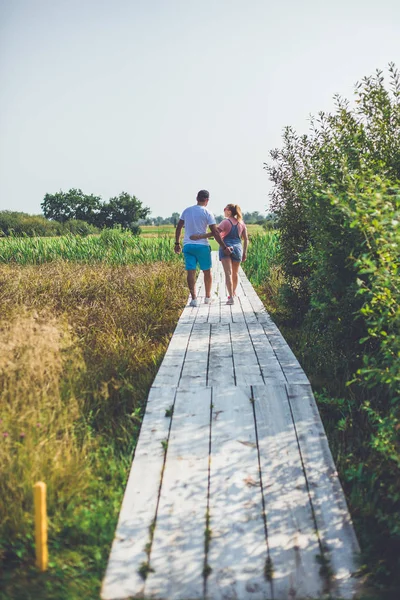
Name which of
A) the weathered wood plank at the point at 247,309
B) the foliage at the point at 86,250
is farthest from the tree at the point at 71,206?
the weathered wood plank at the point at 247,309

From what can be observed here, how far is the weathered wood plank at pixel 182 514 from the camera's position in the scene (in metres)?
2.64

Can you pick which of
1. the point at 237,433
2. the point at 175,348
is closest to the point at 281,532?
the point at 237,433

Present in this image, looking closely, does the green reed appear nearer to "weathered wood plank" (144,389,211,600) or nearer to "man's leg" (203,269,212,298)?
"man's leg" (203,269,212,298)

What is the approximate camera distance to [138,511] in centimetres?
311

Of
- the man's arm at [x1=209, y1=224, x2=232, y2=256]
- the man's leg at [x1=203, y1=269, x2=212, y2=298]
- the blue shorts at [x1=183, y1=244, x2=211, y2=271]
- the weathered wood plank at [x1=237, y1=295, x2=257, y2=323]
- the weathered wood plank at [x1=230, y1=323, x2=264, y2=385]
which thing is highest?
the man's arm at [x1=209, y1=224, x2=232, y2=256]

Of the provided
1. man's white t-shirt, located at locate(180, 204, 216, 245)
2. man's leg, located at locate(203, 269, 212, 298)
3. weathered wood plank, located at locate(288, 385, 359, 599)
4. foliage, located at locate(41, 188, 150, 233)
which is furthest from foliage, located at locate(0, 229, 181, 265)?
foliage, located at locate(41, 188, 150, 233)

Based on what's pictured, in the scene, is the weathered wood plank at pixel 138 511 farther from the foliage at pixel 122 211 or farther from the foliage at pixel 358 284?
the foliage at pixel 122 211

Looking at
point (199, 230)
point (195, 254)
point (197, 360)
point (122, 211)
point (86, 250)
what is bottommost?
point (197, 360)

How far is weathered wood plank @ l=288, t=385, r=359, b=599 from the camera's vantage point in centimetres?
273

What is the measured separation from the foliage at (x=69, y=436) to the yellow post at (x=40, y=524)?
10cm

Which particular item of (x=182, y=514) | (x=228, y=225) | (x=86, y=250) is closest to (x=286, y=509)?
(x=182, y=514)

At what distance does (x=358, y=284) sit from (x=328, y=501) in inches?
54.6

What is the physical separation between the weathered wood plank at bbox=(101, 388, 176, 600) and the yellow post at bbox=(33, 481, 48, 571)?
0.35 meters

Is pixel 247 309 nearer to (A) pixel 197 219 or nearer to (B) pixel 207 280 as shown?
(B) pixel 207 280
